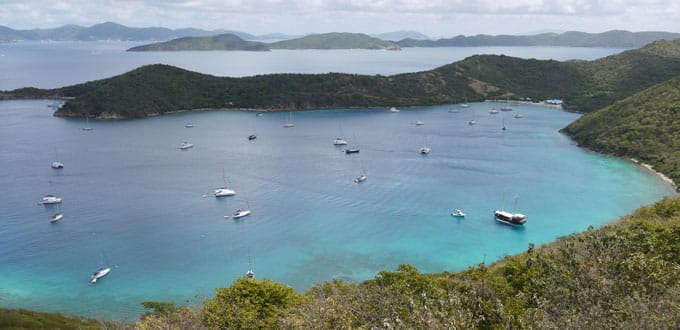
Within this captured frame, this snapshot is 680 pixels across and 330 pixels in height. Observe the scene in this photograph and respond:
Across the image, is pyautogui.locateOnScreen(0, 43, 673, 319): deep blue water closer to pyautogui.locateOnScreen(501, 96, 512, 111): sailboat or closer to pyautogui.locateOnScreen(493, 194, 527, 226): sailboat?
pyautogui.locateOnScreen(493, 194, 527, 226): sailboat

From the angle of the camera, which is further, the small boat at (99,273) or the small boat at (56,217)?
the small boat at (56,217)

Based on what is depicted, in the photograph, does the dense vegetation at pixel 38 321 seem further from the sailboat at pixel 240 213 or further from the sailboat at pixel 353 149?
the sailboat at pixel 353 149

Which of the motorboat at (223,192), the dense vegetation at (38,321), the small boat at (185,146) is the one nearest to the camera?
the dense vegetation at (38,321)

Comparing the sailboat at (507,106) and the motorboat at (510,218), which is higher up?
the sailboat at (507,106)

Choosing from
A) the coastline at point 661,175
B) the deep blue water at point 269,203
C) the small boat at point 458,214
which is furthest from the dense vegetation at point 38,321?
the coastline at point 661,175

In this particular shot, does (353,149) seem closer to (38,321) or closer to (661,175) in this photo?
(661,175)
